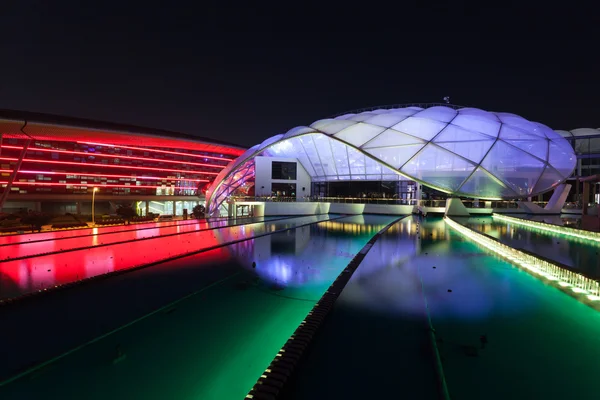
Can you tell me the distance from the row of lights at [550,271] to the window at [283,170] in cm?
2694

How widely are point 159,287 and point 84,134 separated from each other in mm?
39212

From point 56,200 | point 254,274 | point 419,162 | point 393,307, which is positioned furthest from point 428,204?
point 56,200

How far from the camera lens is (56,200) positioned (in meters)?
45.3

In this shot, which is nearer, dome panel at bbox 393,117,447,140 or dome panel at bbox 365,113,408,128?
dome panel at bbox 393,117,447,140

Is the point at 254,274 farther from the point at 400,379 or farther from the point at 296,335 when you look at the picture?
the point at 400,379

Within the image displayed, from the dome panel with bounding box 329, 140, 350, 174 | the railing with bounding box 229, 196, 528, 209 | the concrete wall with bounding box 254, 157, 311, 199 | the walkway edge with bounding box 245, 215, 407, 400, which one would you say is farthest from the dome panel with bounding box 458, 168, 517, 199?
the concrete wall with bounding box 254, 157, 311, 199

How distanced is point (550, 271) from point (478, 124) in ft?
54.9

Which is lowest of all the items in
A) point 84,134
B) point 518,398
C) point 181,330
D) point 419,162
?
point 181,330

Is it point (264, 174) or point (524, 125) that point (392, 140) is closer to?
point (524, 125)

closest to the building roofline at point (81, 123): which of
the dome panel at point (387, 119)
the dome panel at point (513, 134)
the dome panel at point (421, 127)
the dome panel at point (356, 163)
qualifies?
the dome panel at point (356, 163)

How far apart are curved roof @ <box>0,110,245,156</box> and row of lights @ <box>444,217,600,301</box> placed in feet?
119

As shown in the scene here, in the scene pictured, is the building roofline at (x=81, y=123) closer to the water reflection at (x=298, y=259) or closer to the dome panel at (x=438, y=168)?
the water reflection at (x=298, y=259)

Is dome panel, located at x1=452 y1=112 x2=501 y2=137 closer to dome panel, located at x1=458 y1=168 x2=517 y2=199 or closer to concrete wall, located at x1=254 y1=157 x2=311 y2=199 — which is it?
dome panel, located at x1=458 y1=168 x2=517 y2=199

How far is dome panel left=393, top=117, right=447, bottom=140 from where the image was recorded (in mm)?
21078
